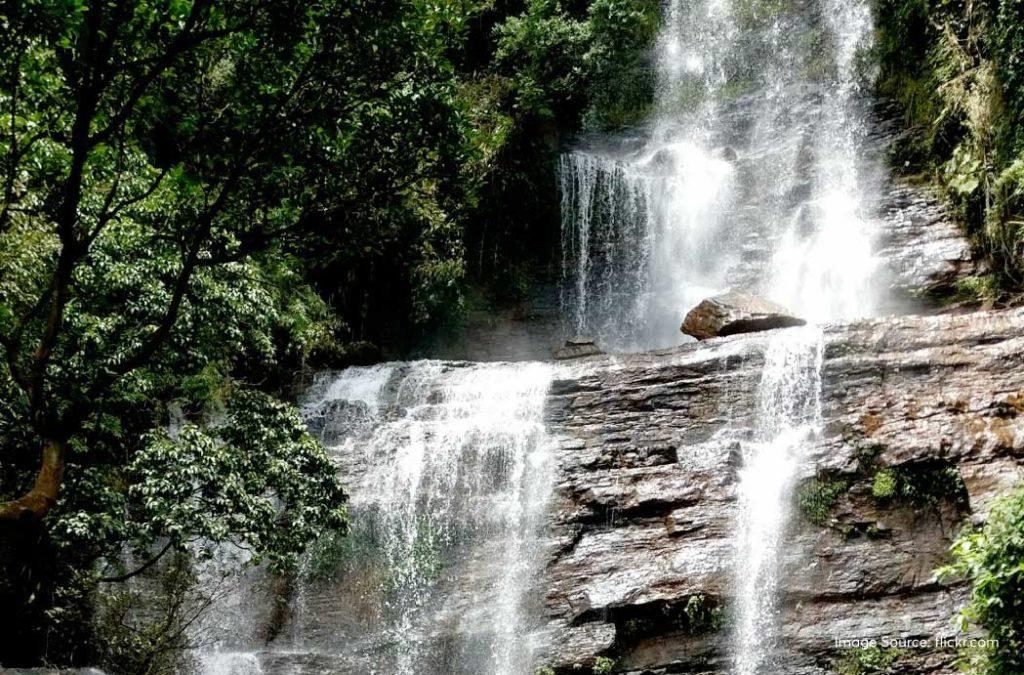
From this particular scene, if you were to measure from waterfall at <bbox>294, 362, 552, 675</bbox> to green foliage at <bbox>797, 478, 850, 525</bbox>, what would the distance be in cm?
371

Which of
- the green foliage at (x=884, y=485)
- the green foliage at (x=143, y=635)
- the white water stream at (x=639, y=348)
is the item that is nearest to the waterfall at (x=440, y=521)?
the white water stream at (x=639, y=348)

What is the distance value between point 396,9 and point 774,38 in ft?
65.3

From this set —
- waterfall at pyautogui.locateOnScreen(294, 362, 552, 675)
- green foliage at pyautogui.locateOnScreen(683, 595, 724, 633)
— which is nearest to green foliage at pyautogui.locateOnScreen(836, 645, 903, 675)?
green foliage at pyautogui.locateOnScreen(683, 595, 724, 633)

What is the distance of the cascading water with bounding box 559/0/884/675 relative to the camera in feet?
64.4

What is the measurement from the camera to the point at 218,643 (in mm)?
12102

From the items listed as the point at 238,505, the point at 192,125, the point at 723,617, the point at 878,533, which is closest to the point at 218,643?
the point at 238,505

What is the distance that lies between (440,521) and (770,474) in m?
5.05

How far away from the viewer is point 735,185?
21766 mm

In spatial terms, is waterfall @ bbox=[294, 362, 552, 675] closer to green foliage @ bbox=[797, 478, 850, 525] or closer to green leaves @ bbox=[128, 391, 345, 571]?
green leaves @ bbox=[128, 391, 345, 571]

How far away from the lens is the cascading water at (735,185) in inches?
773

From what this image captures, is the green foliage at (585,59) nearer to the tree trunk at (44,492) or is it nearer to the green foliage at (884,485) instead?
the green foliage at (884,485)

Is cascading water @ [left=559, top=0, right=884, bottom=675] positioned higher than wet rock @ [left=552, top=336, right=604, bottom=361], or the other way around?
cascading water @ [left=559, top=0, right=884, bottom=675]

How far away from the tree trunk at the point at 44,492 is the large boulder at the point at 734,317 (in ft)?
37.3

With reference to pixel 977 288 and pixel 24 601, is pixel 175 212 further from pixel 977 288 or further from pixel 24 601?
pixel 977 288
